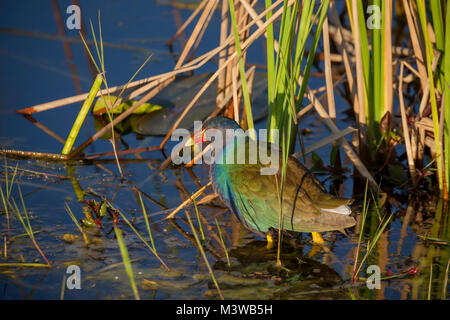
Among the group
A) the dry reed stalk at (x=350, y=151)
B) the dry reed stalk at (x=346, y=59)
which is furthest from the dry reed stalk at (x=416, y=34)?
the dry reed stalk at (x=350, y=151)

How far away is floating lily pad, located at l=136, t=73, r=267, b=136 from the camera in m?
4.19

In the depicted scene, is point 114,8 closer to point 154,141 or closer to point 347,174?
point 154,141

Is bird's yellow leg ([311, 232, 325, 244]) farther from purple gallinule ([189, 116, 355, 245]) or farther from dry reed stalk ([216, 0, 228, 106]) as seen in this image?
dry reed stalk ([216, 0, 228, 106])

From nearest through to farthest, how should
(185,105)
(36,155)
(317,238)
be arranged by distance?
(317,238) → (36,155) → (185,105)

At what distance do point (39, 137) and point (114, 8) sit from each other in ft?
6.76

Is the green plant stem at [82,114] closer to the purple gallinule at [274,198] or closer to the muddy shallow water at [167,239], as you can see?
the muddy shallow water at [167,239]

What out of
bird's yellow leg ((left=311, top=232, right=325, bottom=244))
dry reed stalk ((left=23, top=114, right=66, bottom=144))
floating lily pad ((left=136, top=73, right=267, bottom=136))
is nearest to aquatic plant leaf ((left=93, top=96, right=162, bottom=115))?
floating lily pad ((left=136, top=73, right=267, bottom=136))

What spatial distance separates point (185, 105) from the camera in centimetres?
428

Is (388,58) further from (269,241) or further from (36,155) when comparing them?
(36,155)

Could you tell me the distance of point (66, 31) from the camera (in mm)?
5277

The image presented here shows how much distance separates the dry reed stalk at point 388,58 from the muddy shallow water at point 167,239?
542 millimetres

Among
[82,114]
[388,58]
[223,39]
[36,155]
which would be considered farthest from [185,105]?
[388,58]

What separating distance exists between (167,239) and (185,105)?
1579 millimetres
